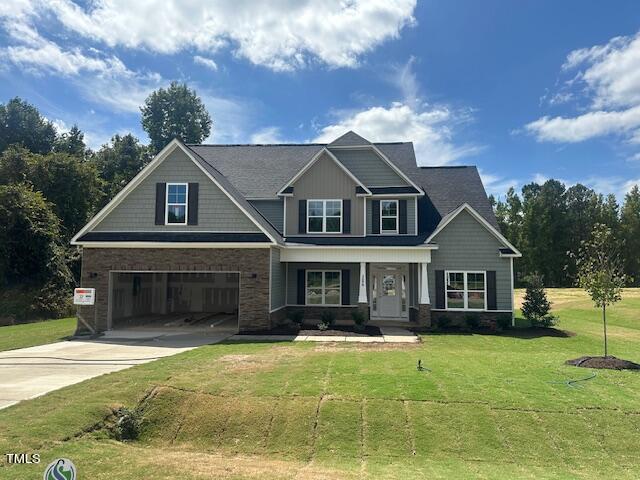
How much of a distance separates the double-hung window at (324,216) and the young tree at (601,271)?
1062 cm

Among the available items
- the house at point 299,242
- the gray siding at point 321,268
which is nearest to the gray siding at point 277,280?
the house at point 299,242

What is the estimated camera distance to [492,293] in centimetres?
1956

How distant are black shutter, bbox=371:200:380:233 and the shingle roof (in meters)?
2.24

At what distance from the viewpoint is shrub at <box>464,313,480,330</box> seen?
61.8ft

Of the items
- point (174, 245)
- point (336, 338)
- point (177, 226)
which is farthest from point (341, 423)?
point (177, 226)

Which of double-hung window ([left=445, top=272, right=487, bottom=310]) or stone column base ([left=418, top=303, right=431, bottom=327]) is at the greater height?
double-hung window ([left=445, top=272, right=487, bottom=310])

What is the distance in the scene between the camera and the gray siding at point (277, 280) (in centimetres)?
1783

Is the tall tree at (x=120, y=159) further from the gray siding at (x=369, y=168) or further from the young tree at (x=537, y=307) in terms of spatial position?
the young tree at (x=537, y=307)

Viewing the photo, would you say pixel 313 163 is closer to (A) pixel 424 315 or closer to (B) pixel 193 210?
(B) pixel 193 210

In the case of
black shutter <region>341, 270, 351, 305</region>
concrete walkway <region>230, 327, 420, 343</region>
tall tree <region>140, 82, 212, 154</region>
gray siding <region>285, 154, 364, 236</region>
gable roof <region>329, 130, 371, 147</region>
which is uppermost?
tall tree <region>140, 82, 212, 154</region>

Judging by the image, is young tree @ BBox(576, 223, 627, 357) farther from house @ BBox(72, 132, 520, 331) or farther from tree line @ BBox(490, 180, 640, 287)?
tree line @ BBox(490, 180, 640, 287)

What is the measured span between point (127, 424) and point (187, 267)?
10.5 metres

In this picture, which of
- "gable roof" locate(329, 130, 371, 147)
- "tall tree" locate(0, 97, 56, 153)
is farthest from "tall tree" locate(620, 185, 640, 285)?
"tall tree" locate(0, 97, 56, 153)

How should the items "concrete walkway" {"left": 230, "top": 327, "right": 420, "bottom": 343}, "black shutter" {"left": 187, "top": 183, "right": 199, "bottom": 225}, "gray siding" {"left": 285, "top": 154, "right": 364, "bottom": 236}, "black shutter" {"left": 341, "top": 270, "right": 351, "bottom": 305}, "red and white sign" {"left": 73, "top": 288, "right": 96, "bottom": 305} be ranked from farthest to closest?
"gray siding" {"left": 285, "top": 154, "right": 364, "bottom": 236}, "black shutter" {"left": 341, "top": 270, "right": 351, "bottom": 305}, "black shutter" {"left": 187, "top": 183, "right": 199, "bottom": 225}, "red and white sign" {"left": 73, "top": 288, "right": 96, "bottom": 305}, "concrete walkway" {"left": 230, "top": 327, "right": 420, "bottom": 343}
